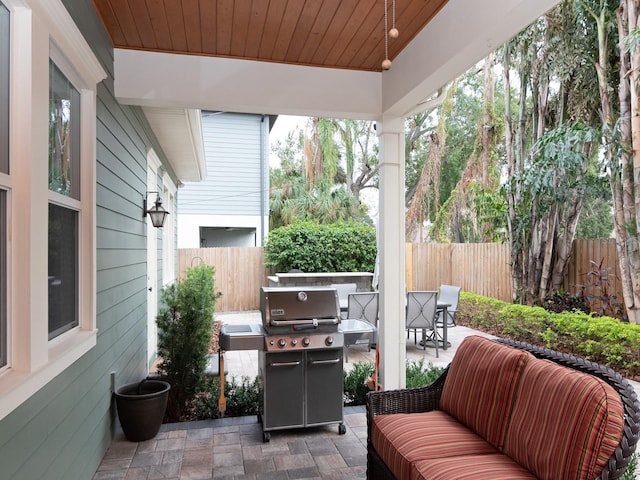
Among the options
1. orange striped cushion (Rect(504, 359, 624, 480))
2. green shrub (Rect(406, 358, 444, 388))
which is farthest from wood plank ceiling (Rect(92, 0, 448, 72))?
green shrub (Rect(406, 358, 444, 388))

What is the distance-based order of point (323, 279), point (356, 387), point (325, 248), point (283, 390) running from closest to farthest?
1. point (283, 390)
2. point (356, 387)
3. point (323, 279)
4. point (325, 248)

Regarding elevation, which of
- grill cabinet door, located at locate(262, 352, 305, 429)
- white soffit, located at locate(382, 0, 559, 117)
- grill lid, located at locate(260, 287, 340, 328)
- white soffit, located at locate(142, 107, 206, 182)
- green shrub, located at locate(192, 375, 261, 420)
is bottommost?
green shrub, located at locate(192, 375, 261, 420)

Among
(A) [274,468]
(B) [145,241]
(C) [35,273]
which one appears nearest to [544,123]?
(B) [145,241]

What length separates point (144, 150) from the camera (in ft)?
15.1

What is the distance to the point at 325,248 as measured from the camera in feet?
31.3

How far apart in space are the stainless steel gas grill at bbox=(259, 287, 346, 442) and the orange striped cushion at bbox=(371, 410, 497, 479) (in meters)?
0.98

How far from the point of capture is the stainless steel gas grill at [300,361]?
10.8 feet

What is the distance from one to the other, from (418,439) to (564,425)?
694mm

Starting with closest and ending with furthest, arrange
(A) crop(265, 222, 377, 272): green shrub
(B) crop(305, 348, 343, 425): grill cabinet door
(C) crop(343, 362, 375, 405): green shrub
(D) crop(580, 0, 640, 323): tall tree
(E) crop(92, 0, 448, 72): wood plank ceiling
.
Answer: (E) crop(92, 0, 448, 72): wood plank ceiling < (B) crop(305, 348, 343, 425): grill cabinet door < (C) crop(343, 362, 375, 405): green shrub < (D) crop(580, 0, 640, 323): tall tree < (A) crop(265, 222, 377, 272): green shrub

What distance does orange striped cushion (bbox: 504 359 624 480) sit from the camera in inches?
61.6

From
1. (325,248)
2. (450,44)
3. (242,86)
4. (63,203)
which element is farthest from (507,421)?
(325,248)

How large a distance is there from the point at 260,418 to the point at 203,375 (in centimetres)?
73

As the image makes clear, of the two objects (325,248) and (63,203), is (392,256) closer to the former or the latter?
(63,203)

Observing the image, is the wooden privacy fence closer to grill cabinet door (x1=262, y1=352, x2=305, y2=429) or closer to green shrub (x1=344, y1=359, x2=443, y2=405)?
green shrub (x1=344, y1=359, x2=443, y2=405)
